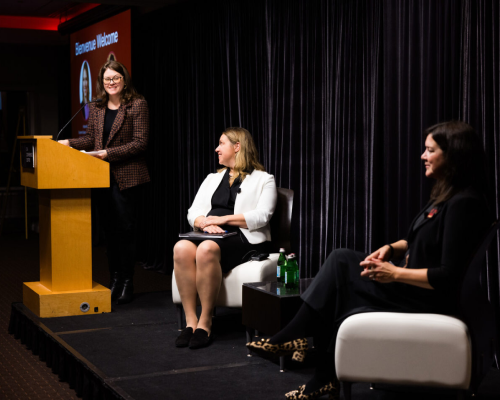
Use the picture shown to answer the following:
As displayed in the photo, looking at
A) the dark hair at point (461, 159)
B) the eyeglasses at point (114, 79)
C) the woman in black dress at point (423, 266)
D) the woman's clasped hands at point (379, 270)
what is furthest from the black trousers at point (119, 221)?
the dark hair at point (461, 159)

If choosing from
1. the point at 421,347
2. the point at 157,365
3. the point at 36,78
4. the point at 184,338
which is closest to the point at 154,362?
the point at 157,365

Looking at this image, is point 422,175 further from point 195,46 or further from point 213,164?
point 195,46

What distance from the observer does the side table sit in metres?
2.79

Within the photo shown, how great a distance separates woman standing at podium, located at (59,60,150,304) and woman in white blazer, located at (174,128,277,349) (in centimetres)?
67

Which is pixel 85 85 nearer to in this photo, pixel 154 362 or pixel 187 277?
pixel 187 277

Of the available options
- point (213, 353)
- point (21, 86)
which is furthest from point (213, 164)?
point (21, 86)

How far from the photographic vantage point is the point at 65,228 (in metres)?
3.94

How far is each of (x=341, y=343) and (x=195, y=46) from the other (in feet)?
12.4

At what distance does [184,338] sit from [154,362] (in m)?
0.30

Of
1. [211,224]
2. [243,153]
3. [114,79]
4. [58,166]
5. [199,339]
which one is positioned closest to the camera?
[199,339]

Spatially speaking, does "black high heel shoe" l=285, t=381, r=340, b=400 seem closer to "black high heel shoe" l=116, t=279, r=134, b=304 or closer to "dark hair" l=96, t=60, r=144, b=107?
"black high heel shoe" l=116, t=279, r=134, b=304

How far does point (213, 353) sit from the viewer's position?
3.17m

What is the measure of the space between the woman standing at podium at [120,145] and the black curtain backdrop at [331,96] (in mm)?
883

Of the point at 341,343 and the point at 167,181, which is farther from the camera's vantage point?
the point at 167,181
